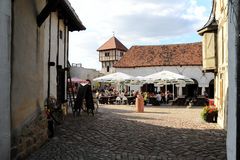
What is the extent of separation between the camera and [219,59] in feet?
45.4

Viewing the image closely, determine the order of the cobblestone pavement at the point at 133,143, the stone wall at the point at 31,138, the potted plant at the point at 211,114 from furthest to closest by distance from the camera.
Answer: the potted plant at the point at 211,114 < the cobblestone pavement at the point at 133,143 < the stone wall at the point at 31,138

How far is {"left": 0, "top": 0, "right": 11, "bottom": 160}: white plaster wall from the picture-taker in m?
6.02

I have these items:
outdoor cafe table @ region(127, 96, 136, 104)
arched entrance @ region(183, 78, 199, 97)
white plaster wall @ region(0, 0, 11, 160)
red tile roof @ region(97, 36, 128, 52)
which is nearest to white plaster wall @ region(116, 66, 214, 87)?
arched entrance @ region(183, 78, 199, 97)

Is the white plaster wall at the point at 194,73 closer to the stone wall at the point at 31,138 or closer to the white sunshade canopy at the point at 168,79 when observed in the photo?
the white sunshade canopy at the point at 168,79

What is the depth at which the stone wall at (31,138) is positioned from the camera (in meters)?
6.71

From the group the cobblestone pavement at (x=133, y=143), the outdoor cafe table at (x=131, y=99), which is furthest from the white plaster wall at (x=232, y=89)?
the outdoor cafe table at (x=131, y=99)

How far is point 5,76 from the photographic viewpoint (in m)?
6.16

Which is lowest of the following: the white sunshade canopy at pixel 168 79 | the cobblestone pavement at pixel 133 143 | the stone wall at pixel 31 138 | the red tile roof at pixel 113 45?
the cobblestone pavement at pixel 133 143

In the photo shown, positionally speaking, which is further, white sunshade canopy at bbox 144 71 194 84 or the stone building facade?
white sunshade canopy at bbox 144 71 194 84

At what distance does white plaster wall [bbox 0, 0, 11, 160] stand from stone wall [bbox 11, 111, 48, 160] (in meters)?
0.41

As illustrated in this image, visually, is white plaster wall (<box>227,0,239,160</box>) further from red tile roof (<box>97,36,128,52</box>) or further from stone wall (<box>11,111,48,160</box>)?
red tile roof (<box>97,36,128,52</box>)

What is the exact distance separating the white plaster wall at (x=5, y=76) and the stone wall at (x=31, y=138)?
0.41m

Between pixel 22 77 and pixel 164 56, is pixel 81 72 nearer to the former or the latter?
pixel 164 56

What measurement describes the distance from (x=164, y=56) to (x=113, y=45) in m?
22.5
